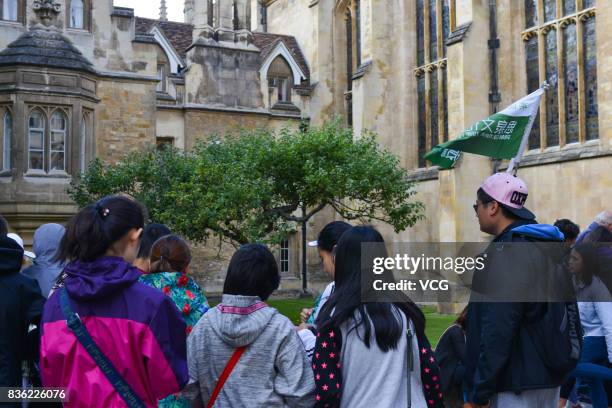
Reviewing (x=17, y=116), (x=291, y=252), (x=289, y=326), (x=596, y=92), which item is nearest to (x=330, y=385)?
(x=289, y=326)

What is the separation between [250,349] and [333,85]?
28.4m

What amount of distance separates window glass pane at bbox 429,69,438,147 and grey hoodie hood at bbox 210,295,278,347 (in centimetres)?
2353

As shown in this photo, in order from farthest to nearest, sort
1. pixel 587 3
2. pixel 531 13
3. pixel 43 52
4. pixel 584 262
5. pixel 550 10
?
pixel 531 13 → pixel 550 10 → pixel 587 3 → pixel 43 52 → pixel 584 262

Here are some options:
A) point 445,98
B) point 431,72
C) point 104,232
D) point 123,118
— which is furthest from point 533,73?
point 104,232

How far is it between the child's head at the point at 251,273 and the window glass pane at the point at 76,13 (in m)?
18.9

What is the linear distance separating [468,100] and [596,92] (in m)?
3.97

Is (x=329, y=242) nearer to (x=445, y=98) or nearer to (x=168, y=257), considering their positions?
(x=168, y=257)

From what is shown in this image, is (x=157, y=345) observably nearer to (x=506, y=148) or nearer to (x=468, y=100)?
(x=506, y=148)

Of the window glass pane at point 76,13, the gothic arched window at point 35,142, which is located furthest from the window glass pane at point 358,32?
the gothic arched window at point 35,142

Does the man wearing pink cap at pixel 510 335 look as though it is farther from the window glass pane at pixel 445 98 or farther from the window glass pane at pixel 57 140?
the window glass pane at pixel 445 98

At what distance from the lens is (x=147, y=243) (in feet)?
17.3

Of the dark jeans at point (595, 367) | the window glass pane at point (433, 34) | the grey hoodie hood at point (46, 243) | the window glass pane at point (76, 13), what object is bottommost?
the dark jeans at point (595, 367)

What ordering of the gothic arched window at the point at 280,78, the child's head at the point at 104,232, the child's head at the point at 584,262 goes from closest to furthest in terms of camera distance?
1. the child's head at the point at 104,232
2. the child's head at the point at 584,262
3. the gothic arched window at the point at 280,78

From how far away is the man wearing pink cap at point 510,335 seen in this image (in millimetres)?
4016
